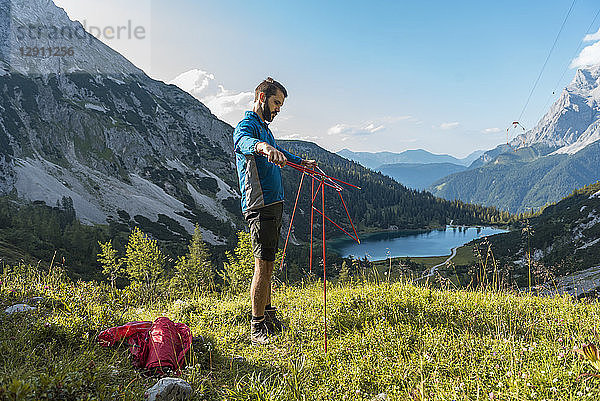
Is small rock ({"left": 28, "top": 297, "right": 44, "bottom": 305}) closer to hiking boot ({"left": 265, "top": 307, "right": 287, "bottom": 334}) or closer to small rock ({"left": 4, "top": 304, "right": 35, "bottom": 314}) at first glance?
small rock ({"left": 4, "top": 304, "right": 35, "bottom": 314})

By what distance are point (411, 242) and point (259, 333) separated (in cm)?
16074

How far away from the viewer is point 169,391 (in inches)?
109

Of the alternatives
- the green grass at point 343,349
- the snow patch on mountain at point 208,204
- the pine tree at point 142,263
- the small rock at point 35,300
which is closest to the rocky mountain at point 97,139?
the snow patch on mountain at point 208,204

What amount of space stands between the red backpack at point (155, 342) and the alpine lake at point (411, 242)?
4349 inches

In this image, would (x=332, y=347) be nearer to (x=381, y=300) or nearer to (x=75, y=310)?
(x=381, y=300)

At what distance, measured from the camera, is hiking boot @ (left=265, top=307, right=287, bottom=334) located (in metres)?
4.50

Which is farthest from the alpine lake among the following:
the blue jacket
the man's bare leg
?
the blue jacket

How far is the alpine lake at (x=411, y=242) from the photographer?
127938 mm

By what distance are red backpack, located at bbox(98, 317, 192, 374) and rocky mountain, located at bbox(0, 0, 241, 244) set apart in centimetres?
7691

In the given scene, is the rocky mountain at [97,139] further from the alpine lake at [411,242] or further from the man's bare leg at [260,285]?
the man's bare leg at [260,285]

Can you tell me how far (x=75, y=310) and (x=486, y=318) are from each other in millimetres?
5444

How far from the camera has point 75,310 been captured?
4539mm

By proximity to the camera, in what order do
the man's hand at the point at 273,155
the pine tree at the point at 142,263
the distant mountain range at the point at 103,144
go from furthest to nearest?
1. the distant mountain range at the point at 103,144
2. the pine tree at the point at 142,263
3. the man's hand at the point at 273,155

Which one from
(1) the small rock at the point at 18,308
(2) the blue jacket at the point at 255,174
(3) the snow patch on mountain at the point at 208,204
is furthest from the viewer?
(3) the snow patch on mountain at the point at 208,204
